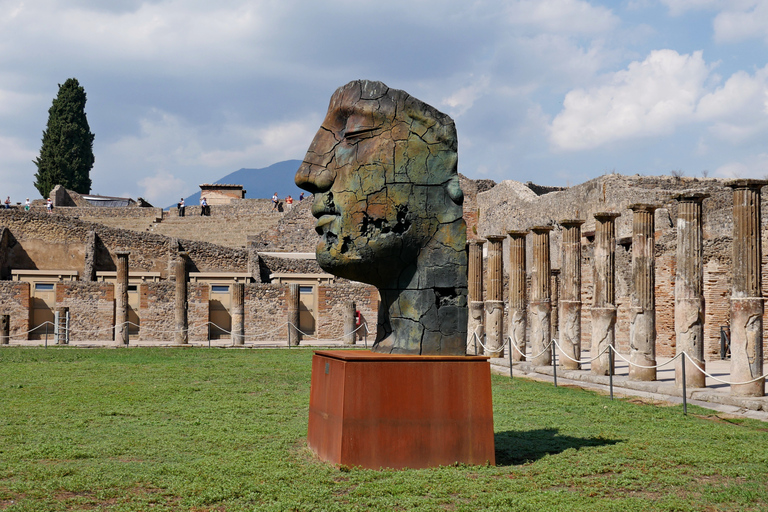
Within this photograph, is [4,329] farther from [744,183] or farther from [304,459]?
[744,183]

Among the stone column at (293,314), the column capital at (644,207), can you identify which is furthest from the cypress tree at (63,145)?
the column capital at (644,207)

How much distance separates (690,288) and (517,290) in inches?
240

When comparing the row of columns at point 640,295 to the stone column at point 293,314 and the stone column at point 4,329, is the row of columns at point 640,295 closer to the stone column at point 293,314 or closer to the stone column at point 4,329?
the stone column at point 293,314

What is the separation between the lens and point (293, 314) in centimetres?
2441

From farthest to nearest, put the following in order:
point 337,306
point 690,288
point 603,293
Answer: point 337,306, point 603,293, point 690,288

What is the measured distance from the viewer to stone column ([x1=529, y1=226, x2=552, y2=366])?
15836 mm

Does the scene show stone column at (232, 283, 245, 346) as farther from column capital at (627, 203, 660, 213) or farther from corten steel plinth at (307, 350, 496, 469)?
corten steel plinth at (307, 350, 496, 469)

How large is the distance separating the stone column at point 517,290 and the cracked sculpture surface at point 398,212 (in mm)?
11006

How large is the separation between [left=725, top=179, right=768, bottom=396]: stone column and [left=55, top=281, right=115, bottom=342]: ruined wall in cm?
2051

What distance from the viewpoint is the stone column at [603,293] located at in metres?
13.8

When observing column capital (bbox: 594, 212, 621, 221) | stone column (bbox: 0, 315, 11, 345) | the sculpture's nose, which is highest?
column capital (bbox: 594, 212, 621, 221)

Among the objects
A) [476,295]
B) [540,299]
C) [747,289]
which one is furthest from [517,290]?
[747,289]

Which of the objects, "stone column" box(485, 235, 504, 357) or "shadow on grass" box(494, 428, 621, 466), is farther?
"stone column" box(485, 235, 504, 357)

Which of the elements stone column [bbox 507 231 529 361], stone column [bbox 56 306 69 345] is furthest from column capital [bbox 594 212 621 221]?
stone column [bbox 56 306 69 345]
